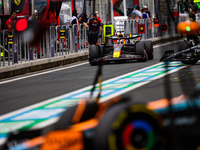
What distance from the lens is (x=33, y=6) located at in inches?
124

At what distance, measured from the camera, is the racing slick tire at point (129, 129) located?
3.04 m

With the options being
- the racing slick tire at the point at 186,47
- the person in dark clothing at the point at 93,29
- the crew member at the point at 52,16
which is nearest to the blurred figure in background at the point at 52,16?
the crew member at the point at 52,16

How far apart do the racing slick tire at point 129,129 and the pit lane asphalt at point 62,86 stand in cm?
517

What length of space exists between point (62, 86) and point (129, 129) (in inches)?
391

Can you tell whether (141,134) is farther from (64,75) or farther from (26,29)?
(64,75)

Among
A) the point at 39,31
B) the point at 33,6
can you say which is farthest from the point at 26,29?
the point at 33,6

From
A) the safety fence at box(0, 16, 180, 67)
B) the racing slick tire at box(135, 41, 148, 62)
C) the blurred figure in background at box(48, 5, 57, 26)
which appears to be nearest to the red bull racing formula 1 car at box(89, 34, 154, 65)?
the racing slick tire at box(135, 41, 148, 62)

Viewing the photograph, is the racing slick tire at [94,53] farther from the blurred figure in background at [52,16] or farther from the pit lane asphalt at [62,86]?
the blurred figure in background at [52,16]

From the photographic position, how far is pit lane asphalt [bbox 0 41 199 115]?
10.5 metres

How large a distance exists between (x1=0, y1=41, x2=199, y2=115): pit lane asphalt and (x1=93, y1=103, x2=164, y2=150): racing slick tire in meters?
5.17

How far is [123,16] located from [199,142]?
85.1 ft

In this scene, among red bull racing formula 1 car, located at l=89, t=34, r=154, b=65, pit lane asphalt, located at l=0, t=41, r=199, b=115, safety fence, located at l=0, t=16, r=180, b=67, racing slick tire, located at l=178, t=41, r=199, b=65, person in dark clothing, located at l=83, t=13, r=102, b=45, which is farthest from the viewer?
person in dark clothing, located at l=83, t=13, r=102, b=45

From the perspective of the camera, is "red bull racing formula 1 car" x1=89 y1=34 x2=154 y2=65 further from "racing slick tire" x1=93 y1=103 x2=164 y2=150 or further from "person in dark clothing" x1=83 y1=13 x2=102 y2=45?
"racing slick tire" x1=93 y1=103 x2=164 y2=150

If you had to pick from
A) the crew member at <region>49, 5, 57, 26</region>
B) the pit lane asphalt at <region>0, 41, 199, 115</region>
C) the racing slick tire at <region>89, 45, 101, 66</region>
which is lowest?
the pit lane asphalt at <region>0, 41, 199, 115</region>
